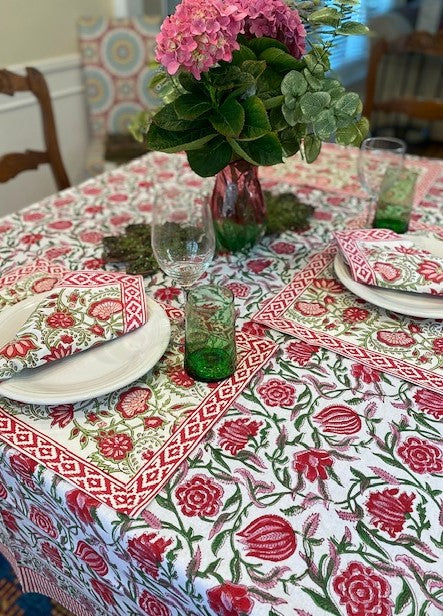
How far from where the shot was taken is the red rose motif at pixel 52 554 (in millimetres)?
645

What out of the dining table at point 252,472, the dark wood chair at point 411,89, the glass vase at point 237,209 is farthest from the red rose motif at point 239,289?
the dark wood chair at point 411,89

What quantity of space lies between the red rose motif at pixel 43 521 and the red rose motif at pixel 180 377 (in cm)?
22

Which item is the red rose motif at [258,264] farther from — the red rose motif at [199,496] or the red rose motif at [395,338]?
the red rose motif at [199,496]

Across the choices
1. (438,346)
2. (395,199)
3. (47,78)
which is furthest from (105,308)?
(47,78)

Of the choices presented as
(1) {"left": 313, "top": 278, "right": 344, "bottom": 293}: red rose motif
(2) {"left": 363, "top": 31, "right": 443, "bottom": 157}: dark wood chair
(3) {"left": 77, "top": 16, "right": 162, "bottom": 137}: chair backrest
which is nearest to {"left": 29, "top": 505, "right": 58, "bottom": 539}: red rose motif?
(1) {"left": 313, "top": 278, "right": 344, "bottom": 293}: red rose motif

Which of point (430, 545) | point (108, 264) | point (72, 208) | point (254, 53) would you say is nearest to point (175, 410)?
point (430, 545)

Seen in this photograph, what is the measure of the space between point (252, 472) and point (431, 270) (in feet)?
1.50

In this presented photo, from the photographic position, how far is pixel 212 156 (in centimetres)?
81

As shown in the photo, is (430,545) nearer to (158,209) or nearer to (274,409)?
(274,409)

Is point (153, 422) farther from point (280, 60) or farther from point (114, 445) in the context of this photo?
point (280, 60)

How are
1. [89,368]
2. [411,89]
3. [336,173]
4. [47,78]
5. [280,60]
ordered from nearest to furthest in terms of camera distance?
[89,368] → [280,60] → [336,173] → [47,78] → [411,89]

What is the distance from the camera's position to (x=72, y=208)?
46.6 inches

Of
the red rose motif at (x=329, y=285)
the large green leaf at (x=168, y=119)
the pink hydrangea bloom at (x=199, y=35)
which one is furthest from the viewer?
the red rose motif at (x=329, y=285)

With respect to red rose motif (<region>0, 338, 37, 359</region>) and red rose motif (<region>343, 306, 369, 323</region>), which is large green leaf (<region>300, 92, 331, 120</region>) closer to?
red rose motif (<region>343, 306, 369, 323</region>)
